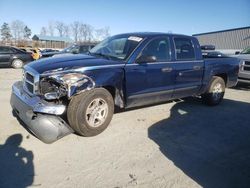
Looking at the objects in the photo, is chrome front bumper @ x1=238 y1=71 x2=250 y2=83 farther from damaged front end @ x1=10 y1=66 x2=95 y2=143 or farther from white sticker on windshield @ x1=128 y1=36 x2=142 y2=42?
damaged front end @ x1=10 y1=66 x2=95 y2=143

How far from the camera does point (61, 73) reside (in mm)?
4156

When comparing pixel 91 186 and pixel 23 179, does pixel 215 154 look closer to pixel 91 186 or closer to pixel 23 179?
pixel 91 186

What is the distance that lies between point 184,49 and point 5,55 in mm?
13705

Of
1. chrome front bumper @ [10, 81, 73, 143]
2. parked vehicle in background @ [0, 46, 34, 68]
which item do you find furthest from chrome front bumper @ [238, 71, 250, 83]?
parked vehicle in background @ [0, 46, 34, 68]

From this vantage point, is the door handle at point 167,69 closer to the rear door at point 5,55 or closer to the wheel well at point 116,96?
A: the wheel well at point 116,96

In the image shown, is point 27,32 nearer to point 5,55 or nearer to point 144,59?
point 5,55

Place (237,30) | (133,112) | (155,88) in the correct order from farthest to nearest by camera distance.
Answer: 1. (237,30)
2. (133,112)
3. (155,88)

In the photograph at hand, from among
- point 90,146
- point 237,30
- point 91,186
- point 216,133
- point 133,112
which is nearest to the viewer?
point 91,186

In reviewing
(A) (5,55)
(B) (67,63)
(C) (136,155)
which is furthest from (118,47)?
(A) (5,55)

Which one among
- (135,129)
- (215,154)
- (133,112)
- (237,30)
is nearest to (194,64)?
(133,112)

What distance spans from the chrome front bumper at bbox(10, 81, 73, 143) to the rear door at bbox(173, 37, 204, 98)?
278cm

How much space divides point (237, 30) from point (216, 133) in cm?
3267

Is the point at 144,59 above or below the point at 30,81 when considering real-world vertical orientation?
above

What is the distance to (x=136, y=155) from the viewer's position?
392cm
